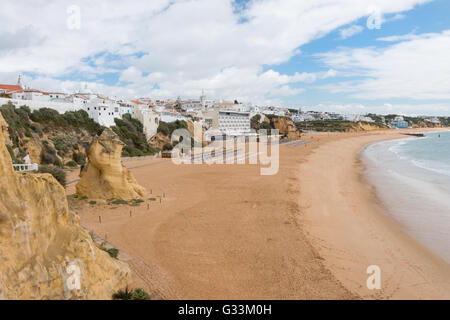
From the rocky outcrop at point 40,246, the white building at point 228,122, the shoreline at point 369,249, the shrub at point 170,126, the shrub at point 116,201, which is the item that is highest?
the white building at point 228,122

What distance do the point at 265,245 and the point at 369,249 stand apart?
3.63m

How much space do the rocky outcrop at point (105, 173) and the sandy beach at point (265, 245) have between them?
96cm

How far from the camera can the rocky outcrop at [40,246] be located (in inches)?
158

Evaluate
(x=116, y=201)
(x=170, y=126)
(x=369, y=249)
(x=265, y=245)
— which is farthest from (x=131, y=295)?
(x=170, y=126)

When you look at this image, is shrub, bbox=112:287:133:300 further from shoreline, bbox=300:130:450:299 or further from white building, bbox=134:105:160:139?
white building, bbox=134:105:160:139

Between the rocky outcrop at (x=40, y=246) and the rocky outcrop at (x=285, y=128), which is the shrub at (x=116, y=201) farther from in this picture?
the rocky outcrop at (x=285, y=128)

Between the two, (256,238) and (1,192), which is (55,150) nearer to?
(256,238)

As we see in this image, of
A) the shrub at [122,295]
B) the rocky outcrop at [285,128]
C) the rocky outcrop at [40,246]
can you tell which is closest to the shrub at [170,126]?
the rocky outcrop at [285,128]

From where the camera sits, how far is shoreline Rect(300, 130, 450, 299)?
24.1ft

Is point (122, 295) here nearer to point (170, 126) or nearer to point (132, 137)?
point (132, 137)

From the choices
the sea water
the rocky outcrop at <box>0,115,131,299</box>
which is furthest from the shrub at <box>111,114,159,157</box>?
the rocky outcrop at <box>0,115,131,299</box>

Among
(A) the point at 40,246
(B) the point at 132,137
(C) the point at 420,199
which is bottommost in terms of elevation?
(C) the point at 420,199

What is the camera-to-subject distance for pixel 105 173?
44.6 feet
